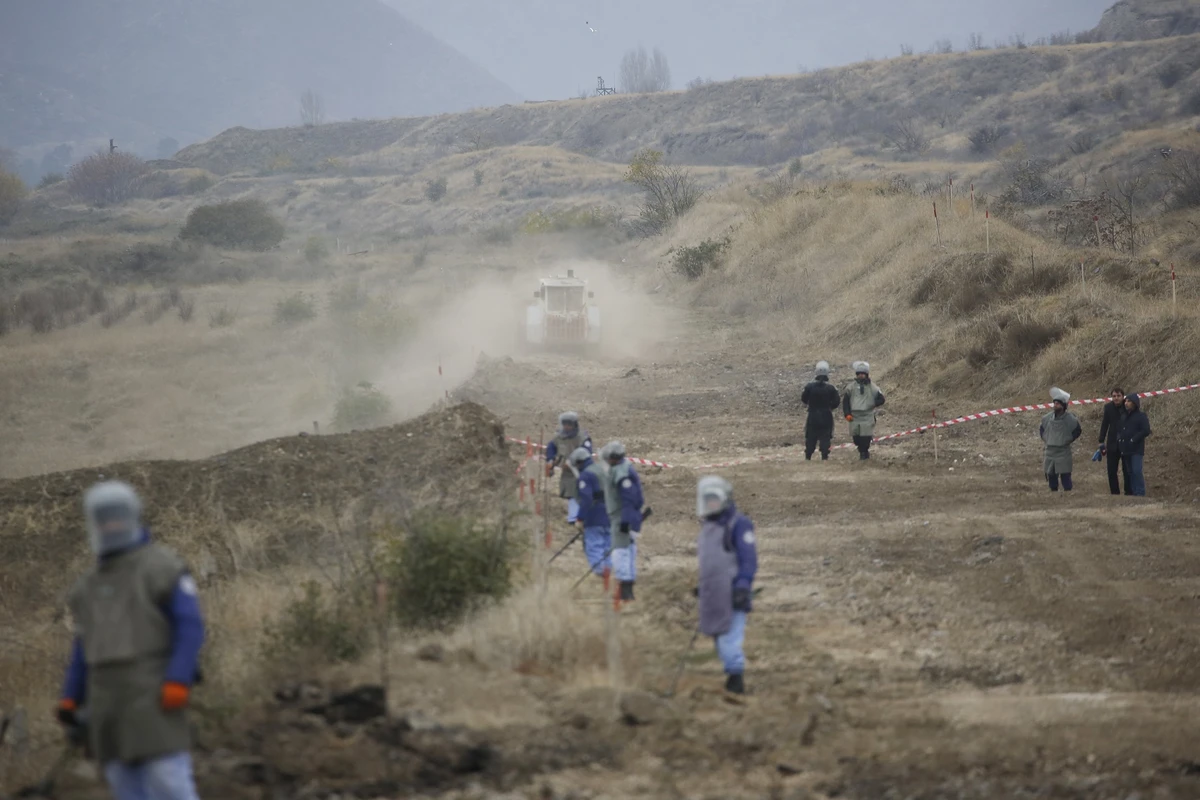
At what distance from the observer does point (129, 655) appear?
5.59 m

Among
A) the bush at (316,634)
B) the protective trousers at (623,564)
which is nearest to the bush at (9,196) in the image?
the protective trousers at (623,564)

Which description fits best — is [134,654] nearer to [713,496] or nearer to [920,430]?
[713,496]

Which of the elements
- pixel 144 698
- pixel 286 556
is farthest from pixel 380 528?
pixel 144 698

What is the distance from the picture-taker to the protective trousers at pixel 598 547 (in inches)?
483

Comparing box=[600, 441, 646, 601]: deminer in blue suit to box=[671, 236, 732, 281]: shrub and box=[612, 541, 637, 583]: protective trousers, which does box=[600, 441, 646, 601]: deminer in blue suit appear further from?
box=[671, 236, 732, 281]: shrub

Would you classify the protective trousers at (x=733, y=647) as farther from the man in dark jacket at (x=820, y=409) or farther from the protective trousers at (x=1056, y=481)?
the man in dark jacket at (x=820, y=409)

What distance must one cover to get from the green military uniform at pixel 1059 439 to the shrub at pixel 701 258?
96.4 ft

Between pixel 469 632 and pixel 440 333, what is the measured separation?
3054cm

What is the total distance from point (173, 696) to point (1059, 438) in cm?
1303

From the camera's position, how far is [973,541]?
14039mm

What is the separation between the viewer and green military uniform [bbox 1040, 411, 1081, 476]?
1616 cm

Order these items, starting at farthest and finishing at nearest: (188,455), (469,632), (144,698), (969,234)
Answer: (969,234) → (188,455) → (469,632) → (144,698)

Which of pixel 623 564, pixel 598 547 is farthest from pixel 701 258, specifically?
pixel 623 564

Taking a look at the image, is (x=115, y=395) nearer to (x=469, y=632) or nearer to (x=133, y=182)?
(x=469, y=632)
